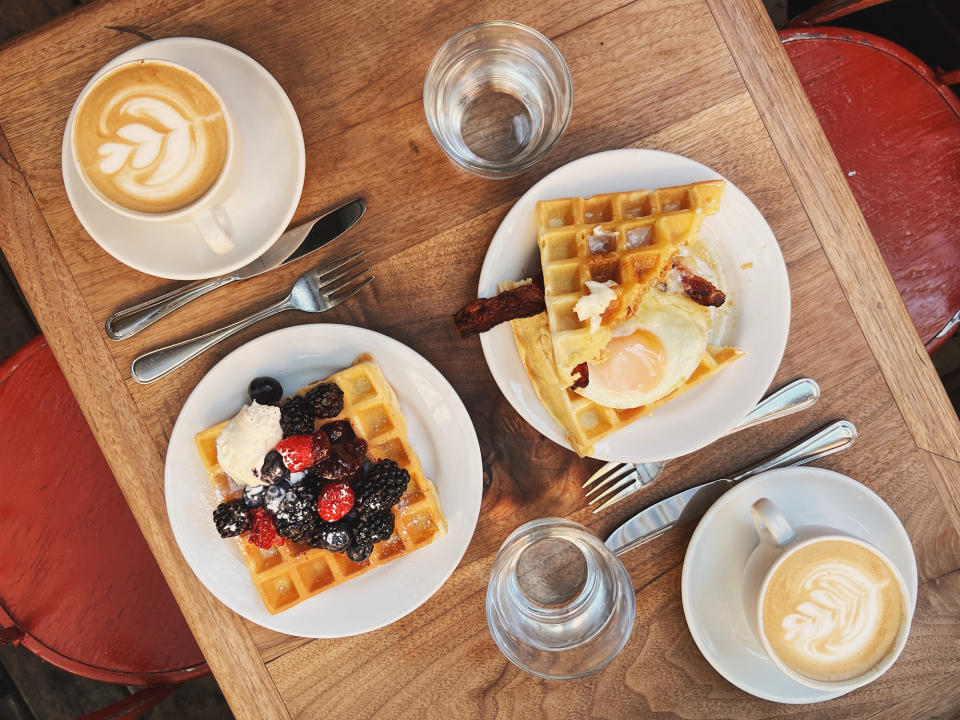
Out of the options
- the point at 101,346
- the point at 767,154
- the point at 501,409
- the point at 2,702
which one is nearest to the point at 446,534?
the point at 501,409

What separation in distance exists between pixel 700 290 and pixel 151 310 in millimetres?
1248

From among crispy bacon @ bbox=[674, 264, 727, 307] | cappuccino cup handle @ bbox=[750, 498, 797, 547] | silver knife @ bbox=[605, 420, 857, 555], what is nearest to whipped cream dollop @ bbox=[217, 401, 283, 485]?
silver knife @ bbox=[605, 420, 857, 555]

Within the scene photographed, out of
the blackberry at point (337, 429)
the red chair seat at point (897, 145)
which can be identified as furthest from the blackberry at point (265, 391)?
the red chair seat at point (897, 145)

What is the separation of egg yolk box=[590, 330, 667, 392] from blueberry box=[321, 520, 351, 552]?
0.66m

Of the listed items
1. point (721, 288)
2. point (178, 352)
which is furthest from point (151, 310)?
point (721, 288)

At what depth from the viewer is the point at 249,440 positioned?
151 centimetres

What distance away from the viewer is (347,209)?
5.43ft

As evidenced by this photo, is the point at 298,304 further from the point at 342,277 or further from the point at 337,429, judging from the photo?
the point at 337,429

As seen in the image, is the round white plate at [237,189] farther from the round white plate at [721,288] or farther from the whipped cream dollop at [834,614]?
the whipped cream dollop at [834,614]

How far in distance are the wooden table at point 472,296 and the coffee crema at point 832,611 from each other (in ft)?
0.79

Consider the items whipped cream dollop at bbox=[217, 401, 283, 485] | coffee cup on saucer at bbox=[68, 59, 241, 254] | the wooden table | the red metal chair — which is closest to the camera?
coffee cup on saucer at bbox=[68, 59, 241, 254]

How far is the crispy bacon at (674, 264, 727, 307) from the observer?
5.19ft

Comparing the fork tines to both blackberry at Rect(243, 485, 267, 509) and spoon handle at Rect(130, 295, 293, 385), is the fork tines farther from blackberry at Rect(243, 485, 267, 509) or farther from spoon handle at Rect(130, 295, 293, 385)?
blackberry at Rect(243, 485, 267, 509)

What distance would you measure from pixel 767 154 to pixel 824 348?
1.61ft
